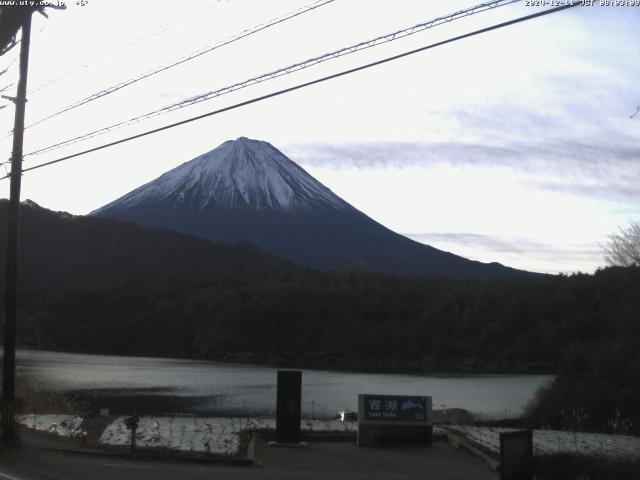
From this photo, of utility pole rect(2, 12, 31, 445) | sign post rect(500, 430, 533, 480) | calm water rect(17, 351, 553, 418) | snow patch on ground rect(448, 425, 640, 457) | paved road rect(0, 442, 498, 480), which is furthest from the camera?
calm water rect(17, 351, 553, 418)

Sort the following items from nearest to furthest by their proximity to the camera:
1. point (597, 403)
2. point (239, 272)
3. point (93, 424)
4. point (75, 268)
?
point (93, 424) → point (597, 403) → point (75, 268) → point (239, 272)

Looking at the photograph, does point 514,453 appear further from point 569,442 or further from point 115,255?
point 115,255

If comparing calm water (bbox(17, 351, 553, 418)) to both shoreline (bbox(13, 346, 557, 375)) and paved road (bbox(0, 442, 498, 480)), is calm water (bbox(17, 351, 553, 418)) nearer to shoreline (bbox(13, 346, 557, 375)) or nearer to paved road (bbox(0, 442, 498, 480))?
paved road (bbox(0, 442, 498, 480))

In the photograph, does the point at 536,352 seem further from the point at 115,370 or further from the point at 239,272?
the point at 239,272

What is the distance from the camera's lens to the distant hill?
A: 4884 inches

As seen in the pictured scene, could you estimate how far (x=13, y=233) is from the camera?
17.3m

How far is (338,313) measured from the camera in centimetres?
10694

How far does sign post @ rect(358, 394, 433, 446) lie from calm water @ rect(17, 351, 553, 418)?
1634 cm

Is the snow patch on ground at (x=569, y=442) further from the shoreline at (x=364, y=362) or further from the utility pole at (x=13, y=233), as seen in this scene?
the shoreline at (x=364, y=362)

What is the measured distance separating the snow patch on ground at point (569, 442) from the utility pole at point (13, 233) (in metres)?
9.25

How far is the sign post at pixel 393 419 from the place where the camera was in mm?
16547

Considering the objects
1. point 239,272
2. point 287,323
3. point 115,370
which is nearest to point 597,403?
point 115,370

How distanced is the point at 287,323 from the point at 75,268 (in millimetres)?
39895

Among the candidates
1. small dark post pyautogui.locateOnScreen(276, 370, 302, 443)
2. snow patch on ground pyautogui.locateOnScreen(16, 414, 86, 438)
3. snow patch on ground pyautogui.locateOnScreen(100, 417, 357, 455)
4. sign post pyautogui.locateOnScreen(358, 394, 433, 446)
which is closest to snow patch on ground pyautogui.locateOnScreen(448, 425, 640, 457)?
sign post pyautogui.locateOnScreen(358, 394, 433, 446)
